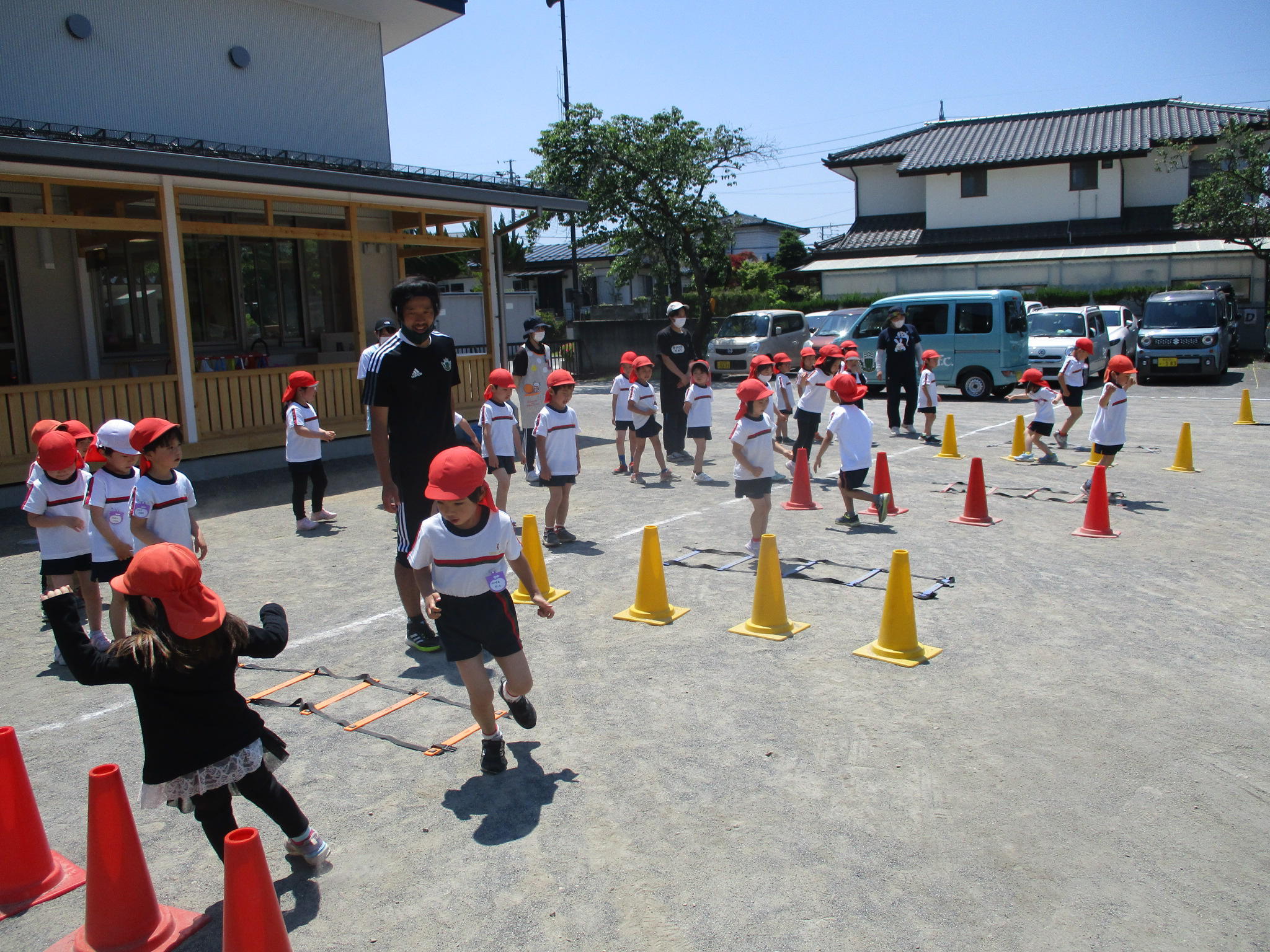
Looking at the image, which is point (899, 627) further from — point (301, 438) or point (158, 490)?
point (301, 438)

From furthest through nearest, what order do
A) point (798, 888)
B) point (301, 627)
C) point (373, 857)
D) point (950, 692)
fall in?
point (301, 627)
point (950, 692)
point (373, 857)
point (798, 888)

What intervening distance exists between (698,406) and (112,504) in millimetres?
6940

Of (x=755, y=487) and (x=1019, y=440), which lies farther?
(x=1019, y=440)

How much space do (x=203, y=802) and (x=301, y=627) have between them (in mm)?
3171

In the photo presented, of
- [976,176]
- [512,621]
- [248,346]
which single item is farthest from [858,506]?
[976,176]

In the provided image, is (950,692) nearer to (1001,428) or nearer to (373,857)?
(373,857)

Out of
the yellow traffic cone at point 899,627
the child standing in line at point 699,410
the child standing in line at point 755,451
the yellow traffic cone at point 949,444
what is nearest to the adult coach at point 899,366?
the yellow traffic cone at point 949,444

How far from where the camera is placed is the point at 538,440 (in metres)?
8.12

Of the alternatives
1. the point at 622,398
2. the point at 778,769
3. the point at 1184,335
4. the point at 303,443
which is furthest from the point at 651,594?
the point at 1184,335

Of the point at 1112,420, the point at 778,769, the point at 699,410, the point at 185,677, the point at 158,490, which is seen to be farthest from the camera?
the point at 699,410

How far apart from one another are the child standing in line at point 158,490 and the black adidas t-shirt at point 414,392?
3.47 ft

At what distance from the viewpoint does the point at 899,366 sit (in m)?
14.6

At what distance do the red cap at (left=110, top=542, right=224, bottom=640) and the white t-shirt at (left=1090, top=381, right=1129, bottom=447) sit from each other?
905 cm

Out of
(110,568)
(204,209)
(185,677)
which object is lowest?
(110,568)
